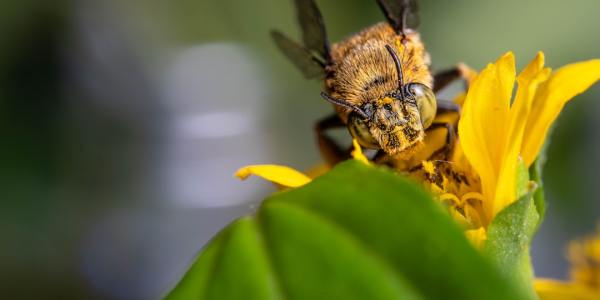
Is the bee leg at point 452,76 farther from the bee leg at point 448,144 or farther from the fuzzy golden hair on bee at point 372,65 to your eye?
the bee leg at point 448,144

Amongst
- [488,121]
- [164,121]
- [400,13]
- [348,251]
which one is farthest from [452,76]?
[164,121]

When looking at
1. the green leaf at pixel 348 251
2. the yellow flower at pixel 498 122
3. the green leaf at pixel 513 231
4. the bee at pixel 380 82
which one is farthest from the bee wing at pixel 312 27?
the green leaf at pixel 348 251

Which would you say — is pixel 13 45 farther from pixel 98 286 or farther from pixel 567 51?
pixel 567 51

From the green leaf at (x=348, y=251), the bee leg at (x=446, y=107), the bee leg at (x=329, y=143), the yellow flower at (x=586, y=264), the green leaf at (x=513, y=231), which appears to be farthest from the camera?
the yellow flower at (x=586, y=264)

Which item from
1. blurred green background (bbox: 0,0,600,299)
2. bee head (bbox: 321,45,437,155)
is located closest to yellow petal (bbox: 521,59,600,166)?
bee head (bbox: 321,45,437,155)

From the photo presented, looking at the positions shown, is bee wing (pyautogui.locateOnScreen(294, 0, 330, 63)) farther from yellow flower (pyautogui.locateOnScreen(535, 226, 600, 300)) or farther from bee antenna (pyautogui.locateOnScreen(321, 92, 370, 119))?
yellow flower (pyautogui.locateOnScreen(535, 226, 600, 300))
